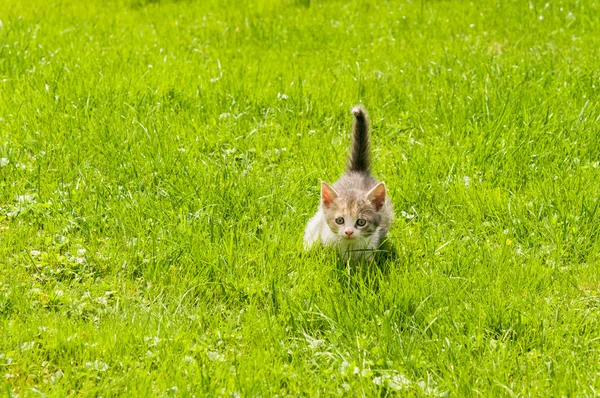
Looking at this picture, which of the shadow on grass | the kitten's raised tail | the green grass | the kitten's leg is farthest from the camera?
the kitten's raised tail

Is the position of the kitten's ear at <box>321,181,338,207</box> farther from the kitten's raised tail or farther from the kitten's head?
the kitten's raised tail

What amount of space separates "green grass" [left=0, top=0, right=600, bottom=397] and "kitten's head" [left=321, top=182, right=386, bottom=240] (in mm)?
232

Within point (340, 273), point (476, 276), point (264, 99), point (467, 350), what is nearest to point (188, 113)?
point (264, 99)

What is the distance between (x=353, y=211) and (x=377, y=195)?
0.23 metres

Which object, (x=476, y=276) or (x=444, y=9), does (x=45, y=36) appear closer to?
(x=444, y=9)

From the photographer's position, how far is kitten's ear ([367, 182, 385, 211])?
540 cm

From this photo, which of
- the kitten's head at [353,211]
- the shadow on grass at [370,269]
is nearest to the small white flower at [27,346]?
the shadow on grass at [370,269]

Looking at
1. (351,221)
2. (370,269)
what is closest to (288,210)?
(351,221)

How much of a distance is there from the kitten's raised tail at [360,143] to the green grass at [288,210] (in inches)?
15.2

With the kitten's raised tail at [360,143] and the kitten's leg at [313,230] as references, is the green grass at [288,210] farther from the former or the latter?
the kitten's raised tail at [360,143]

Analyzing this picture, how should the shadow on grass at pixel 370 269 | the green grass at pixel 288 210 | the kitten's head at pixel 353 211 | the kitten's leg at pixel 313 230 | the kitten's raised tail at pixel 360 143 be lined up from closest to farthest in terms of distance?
1. the green grass at pixel 288 210
2. the shadow on grass at pixel 370 269
3. the kitten's head at pixel 353 211
4. the kitten's leg at pixel 313 230
5. the kitten's raised tail at pixel 360 143

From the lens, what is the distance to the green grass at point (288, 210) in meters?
4.30

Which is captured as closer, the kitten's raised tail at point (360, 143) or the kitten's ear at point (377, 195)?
the kitten's ear at point (377, 195)

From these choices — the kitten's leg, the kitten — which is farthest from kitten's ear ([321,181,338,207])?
the kitten's leg
